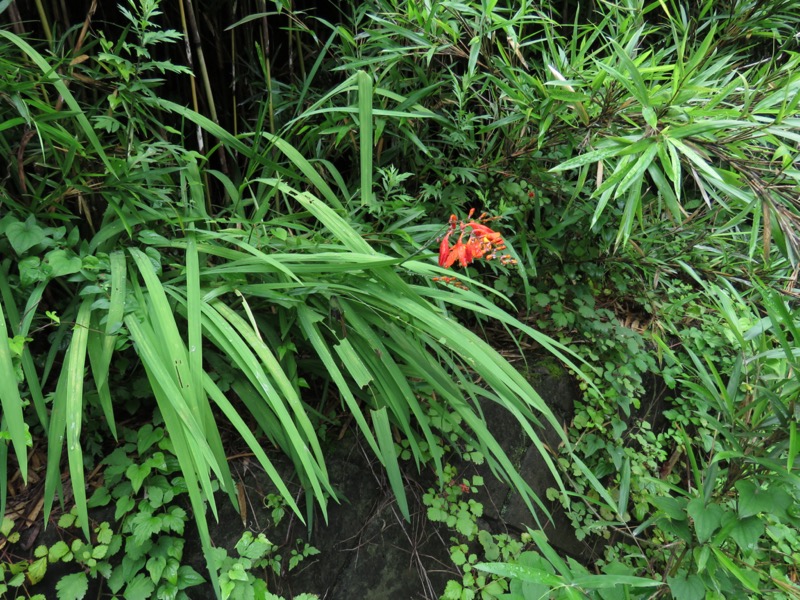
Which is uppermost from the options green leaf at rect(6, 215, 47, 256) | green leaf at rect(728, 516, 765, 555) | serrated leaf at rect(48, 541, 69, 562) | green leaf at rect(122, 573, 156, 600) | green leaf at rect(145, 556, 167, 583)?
green leaf at rect(6, 215, 47, 256)

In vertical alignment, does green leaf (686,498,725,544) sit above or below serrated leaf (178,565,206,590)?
above

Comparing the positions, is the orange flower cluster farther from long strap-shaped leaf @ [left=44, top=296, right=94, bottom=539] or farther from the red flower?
long strap-shaped leaf @ [left=44, top=296, right=94, bottom=539]

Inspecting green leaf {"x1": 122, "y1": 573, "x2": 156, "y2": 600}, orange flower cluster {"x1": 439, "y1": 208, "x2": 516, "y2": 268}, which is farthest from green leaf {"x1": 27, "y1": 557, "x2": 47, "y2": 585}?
orange flower cluster {"x1": 439, "y1": 208, "x2": 516, "y2": 268}

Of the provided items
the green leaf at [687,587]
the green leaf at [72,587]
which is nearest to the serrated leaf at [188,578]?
the green leaf at [72,587]

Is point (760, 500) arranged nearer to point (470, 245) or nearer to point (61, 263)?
point (470, 245)

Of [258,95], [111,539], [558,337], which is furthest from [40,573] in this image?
[558,337]

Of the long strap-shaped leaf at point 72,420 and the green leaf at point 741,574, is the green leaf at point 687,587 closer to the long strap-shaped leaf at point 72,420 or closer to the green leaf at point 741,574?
the green leaf at point 741,574

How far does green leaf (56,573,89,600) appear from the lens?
2.99 ft

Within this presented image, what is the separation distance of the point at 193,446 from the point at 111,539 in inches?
13.4

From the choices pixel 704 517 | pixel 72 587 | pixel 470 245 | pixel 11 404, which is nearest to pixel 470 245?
pixel 470 245

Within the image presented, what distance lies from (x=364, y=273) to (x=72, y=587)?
75 centimetres

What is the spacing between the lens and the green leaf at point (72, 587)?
91cm

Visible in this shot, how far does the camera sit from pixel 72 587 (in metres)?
0.92

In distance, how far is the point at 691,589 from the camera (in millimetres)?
935
